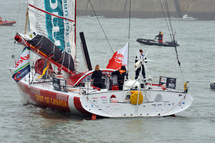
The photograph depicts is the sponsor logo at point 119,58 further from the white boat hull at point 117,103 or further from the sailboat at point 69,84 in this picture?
the white boat hull at point 117,103

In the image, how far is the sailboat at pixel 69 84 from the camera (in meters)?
15.4

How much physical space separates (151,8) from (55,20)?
83.4 metres

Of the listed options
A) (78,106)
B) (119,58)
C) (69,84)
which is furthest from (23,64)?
(119,58)

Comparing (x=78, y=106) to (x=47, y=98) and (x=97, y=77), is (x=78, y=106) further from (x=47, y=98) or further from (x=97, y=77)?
(x=47, y=98)

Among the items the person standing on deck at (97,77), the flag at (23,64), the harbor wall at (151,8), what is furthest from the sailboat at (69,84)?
the harbor wall at (151,8)

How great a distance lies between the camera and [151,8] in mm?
100438

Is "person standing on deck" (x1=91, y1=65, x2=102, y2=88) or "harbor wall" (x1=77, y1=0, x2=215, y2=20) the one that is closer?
"person standing on deck" (x1=91, y1=65, x2=102, y2=88)

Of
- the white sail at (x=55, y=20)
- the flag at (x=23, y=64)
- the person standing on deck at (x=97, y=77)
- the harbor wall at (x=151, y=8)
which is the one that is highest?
the harbor wall at (x=151, y=8)

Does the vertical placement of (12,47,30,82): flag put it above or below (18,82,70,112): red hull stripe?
above

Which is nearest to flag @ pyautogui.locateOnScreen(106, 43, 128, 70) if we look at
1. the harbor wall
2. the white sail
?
the white sail

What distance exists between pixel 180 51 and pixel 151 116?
1100 inches

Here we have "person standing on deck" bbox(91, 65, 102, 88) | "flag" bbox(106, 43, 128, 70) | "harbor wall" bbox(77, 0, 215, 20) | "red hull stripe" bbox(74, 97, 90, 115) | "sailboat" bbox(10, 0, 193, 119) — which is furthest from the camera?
"harbor wall" bbox(77, 0, 215, 20)

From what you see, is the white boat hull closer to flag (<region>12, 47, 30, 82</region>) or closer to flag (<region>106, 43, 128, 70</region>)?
flag (<region>12, 47, 30, 82</region>)

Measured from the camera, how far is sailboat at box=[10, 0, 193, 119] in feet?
50.4
